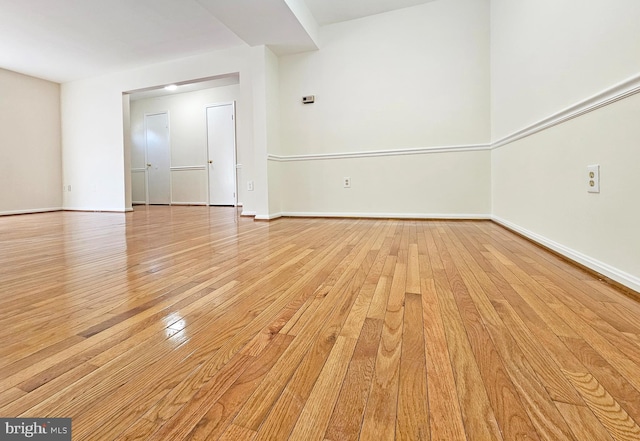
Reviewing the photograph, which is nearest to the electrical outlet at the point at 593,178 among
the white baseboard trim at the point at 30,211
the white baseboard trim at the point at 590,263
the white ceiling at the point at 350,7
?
the white baseboard trim at the point at 590,263

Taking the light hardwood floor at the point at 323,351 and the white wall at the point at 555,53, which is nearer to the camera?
the light hardwood floor at the point at 323,351

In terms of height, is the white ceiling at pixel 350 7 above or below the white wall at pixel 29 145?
above

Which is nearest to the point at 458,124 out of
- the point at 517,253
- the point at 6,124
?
the point at 517,253

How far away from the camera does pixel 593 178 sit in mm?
1268

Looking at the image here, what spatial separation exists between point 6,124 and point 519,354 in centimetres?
648

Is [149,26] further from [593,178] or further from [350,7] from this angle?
[593,178]

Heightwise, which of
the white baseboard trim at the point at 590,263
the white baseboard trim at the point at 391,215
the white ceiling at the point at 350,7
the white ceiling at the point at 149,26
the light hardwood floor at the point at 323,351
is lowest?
the light hardwood floor at the point at 323,351

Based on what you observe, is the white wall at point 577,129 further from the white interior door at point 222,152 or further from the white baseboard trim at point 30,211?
the white baseboard trim at point 30,211

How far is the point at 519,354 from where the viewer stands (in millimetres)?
658

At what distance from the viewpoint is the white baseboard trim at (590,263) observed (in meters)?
1.03

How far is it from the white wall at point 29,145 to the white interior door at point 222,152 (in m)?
2.39

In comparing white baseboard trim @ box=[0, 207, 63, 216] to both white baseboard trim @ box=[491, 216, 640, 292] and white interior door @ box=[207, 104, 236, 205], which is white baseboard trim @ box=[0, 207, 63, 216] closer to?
white interior door @ box=[207, 104, 236, 205]

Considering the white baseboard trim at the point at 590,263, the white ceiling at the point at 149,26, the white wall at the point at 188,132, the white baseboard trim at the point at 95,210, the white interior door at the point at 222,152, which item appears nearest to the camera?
the white baseboard trim at the point at 590,263

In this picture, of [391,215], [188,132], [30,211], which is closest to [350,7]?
[391,215]
